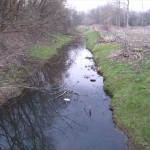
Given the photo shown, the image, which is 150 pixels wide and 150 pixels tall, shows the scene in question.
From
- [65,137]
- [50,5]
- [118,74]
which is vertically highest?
[50,5]

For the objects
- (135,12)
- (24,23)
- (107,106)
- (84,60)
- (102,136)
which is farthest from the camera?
(135,12)

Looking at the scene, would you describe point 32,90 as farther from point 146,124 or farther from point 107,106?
point 146,124

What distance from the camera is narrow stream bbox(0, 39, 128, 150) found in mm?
15076

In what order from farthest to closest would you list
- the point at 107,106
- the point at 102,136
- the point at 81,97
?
1. the point at 81,97
2. the point at 107,106
3. the point at 102,136

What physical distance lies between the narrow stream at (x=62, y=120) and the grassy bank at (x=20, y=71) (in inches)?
45.0

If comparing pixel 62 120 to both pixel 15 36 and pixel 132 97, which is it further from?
pixel 15 36

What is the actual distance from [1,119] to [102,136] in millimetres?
6675

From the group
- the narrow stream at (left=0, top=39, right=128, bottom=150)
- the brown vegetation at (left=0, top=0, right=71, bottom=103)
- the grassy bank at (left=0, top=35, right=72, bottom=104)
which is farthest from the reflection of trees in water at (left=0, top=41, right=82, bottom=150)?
the brown vegetation at (left=0, top=0, right=71, bottom=103)

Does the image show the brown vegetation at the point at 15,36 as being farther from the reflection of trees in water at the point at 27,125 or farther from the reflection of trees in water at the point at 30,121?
the reflection of trees in water at the point at 27,125

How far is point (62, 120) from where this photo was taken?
17906mm

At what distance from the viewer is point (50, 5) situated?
55.3 m

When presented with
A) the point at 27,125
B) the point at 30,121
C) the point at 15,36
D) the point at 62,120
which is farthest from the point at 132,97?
the point at 15,36

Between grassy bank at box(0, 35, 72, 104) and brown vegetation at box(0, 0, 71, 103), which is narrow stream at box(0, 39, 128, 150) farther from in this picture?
brown vegetation at box(0, 0, 71, 103)

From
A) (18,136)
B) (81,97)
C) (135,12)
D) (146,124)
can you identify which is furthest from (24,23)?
(135,12)
